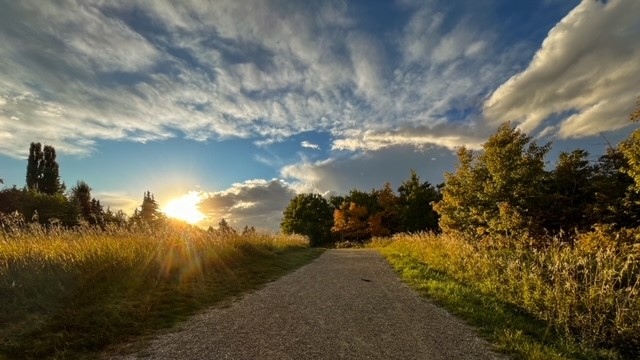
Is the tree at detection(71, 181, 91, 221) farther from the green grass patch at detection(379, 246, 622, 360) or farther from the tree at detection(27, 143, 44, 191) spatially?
the green grass patch at detection(379, 246, 622, 360)

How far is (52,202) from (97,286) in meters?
48.0

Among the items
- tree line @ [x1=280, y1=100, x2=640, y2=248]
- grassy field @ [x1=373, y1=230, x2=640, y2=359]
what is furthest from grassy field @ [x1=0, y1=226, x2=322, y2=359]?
tree line @ [x1=280, y1=100, x2=640, y2=248]

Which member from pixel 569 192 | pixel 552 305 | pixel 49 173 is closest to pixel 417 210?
pixel 569 192

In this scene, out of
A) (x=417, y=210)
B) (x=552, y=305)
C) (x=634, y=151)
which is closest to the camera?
(x=552, y=305)

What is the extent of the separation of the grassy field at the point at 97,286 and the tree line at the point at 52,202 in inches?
77.8

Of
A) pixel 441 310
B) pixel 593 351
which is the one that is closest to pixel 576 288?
pixel 593 351

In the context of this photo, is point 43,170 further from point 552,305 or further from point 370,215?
point 552,305

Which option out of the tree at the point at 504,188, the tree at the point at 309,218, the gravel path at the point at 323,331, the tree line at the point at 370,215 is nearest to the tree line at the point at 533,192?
the tree at the point at 504,188

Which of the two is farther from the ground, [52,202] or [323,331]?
[52,202]

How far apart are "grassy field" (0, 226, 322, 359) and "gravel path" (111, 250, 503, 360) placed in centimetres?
89

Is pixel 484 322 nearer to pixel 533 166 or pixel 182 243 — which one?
pixel 182 243

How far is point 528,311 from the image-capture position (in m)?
8.03

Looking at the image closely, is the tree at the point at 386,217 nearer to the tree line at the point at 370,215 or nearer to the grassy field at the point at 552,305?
the tree line at the point at 370,215

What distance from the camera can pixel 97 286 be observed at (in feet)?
26.5
